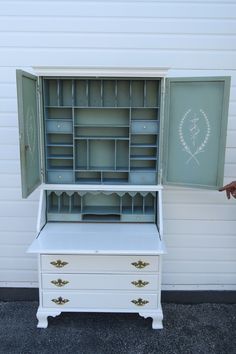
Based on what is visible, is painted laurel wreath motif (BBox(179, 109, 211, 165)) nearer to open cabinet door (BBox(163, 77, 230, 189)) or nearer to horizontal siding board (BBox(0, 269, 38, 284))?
open cabinet door (BBox(163, 77, 230, 189))

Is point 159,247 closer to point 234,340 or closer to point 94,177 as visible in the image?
point 94,177

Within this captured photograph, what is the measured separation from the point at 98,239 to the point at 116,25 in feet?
5.69

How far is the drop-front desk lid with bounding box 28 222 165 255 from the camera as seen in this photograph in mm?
2252

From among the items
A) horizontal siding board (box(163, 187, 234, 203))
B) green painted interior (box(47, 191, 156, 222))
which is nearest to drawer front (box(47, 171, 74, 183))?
green painted interior (box(47, 191, 156, 222))

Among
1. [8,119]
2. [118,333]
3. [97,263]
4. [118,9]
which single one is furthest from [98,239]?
[118,9]

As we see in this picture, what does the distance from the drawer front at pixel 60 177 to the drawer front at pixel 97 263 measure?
613mm

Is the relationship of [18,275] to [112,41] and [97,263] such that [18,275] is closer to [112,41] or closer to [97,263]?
[97,263]

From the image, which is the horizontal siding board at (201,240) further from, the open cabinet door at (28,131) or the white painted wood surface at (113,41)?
the open cabinet door at (28,131)

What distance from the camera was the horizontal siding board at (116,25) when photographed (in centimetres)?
265

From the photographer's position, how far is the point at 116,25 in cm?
266

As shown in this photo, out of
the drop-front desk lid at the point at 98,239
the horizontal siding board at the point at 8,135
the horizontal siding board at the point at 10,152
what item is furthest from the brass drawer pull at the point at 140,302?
the horizontal siding board at the point at 8,135

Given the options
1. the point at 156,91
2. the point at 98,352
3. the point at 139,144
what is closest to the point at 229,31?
the point at 156,91

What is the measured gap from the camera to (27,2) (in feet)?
8.59

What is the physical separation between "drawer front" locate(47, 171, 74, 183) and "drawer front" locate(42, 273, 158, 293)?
2.43 feet
